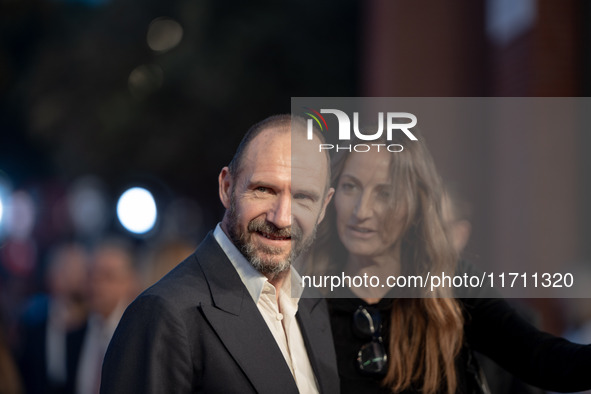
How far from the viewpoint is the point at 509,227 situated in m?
2.73

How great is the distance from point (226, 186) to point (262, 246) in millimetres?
256

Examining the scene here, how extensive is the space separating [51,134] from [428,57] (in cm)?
760

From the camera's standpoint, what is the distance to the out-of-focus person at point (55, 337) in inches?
208

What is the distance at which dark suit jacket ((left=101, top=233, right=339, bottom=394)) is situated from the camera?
82.7 inches

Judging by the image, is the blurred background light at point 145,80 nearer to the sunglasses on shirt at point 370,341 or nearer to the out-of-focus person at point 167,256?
the out-of-focus person at point 167,256

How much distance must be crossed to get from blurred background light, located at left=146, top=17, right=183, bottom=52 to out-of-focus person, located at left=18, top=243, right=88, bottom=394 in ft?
19.8

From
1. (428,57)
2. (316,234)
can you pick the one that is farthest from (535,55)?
(316,234)

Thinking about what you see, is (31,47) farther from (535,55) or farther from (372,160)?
(372,160)

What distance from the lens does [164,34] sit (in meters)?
11.6

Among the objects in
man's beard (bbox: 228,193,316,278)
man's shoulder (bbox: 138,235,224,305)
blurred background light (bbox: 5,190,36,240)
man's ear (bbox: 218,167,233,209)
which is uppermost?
blurred background light (bbox: 5,190,36,240)

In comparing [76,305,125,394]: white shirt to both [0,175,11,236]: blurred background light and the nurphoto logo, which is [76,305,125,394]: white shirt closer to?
the nurphoto logo

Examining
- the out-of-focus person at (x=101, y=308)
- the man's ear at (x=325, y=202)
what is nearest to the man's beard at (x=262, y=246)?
the man's ear at (x=325, y=202)

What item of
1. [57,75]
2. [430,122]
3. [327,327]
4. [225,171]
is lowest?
A: [327,327]

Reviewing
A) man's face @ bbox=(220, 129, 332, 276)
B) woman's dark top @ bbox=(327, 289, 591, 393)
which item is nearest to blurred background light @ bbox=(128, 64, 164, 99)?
woman's dark top @ bbox=(327, 289, 591, 393)
